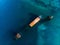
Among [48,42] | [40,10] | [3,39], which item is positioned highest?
[40,10]

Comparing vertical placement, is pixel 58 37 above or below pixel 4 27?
below

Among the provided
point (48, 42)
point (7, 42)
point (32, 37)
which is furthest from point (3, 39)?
point (48, 42)

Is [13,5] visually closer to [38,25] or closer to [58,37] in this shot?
[38,25]

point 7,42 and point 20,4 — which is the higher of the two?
point 20,4

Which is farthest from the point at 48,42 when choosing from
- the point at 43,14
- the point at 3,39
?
the point at 3,39

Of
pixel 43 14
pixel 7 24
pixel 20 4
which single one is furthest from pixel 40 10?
pixel 7 24

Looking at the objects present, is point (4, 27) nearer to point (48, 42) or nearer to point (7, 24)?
point (7, 24)

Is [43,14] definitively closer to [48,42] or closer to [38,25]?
[38,25]
